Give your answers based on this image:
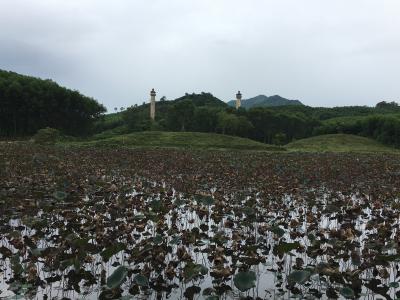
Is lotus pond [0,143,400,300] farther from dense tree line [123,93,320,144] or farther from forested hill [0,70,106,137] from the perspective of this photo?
dense tree line [123,93,320,144]

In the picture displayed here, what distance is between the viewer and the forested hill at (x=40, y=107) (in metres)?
56.2

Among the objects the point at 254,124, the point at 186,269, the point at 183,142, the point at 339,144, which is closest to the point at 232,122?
the point at 254,124

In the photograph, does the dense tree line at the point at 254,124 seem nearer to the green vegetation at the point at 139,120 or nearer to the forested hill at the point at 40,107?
the green vegetation at the point at 139,120

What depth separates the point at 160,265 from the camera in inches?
246

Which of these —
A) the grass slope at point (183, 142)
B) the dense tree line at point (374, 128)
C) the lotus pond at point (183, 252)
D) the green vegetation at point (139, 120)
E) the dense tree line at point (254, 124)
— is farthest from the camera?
the dense tree line at point (254, 124)

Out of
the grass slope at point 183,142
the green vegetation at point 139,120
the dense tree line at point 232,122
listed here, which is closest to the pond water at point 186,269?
the grass slope at point 183,142

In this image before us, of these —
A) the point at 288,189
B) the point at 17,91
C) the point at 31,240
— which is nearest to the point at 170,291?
the point at 31,240

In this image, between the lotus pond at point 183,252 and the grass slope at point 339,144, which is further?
the grass slope at point 339,144

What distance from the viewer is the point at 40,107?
5841 cm

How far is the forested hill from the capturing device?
56188 millimetres

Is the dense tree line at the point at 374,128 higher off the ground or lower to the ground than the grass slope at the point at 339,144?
higher

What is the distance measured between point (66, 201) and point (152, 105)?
73.3m

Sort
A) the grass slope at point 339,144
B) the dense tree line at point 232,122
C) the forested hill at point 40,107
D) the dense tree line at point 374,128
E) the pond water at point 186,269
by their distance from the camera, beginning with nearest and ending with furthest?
the pond water at point 186,269 → the grass slope at point 339,144 → the forested hill at point 40,107 → the dense tree line at point 374,128 → the dense tree line at point 232,122

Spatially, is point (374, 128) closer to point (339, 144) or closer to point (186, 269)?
point (339, 144)
